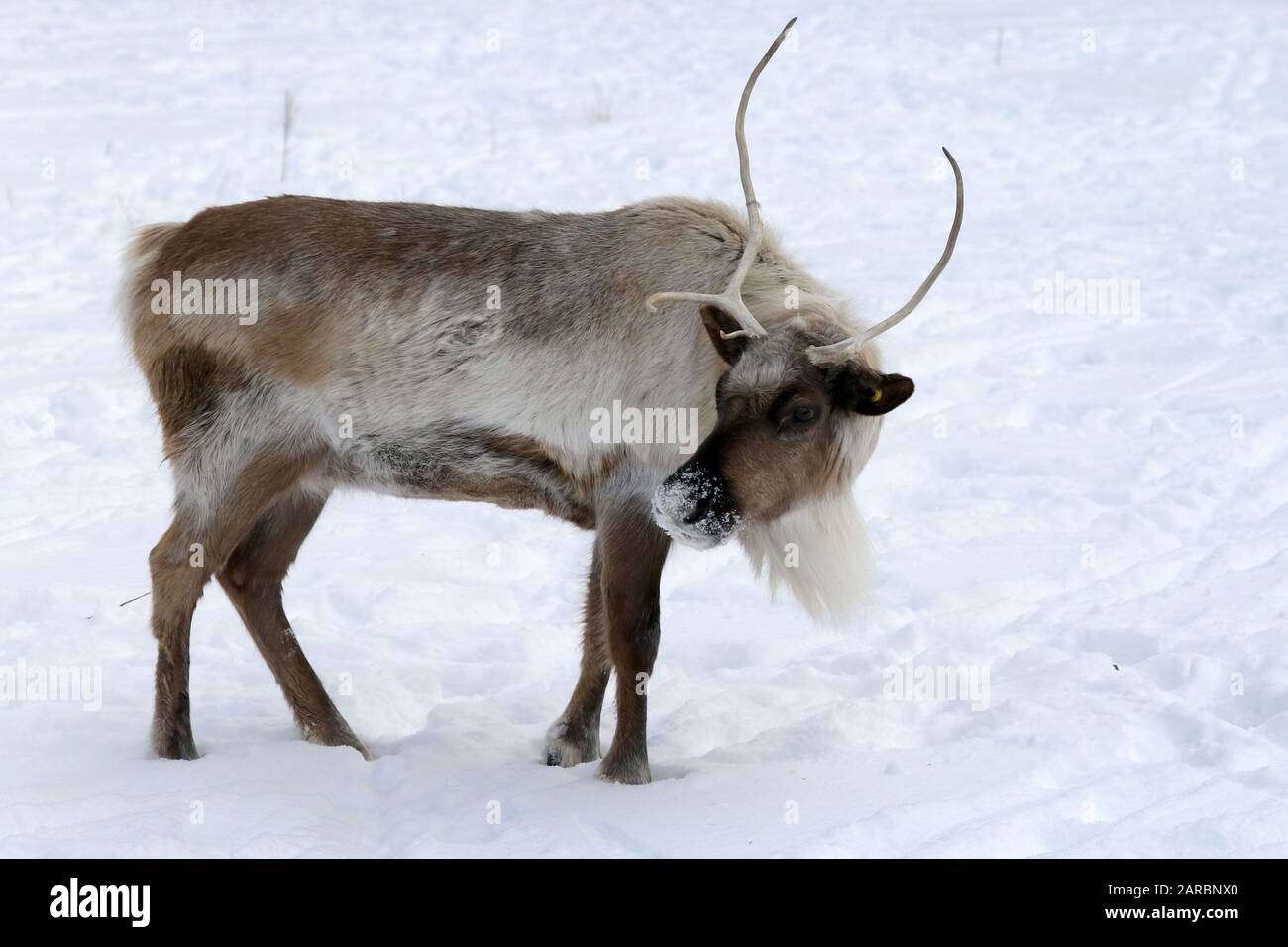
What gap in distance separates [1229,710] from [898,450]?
2.75 metres

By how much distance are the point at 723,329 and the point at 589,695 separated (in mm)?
1262

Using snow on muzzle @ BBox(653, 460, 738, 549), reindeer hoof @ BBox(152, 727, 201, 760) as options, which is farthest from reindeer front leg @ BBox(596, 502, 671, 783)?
reindeer hoof @ BBox(152, 727, 201, 760)

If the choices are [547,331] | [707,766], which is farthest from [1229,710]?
[547,331]

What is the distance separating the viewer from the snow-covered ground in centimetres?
381

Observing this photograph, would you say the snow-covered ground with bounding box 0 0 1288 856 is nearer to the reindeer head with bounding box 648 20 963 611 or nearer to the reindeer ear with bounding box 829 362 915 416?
the reindeer head with bounding box 648 20 963 611

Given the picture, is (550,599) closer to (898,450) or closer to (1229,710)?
(898,450)

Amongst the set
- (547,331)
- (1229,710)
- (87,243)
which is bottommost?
(87,243)

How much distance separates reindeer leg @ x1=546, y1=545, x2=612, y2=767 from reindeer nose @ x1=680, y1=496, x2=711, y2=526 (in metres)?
0.88

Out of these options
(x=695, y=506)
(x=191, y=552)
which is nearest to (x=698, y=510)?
(x=695, y=506)

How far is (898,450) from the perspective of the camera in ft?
22.3

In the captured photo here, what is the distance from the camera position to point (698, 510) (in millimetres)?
3643

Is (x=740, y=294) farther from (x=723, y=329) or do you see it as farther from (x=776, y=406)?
(x=776, y=406)

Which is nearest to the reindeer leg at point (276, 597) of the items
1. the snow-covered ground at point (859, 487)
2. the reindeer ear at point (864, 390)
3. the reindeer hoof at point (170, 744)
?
the snow-covered ground at point (859, 487)

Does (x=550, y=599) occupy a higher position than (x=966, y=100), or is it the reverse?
(x=966, y=100)
